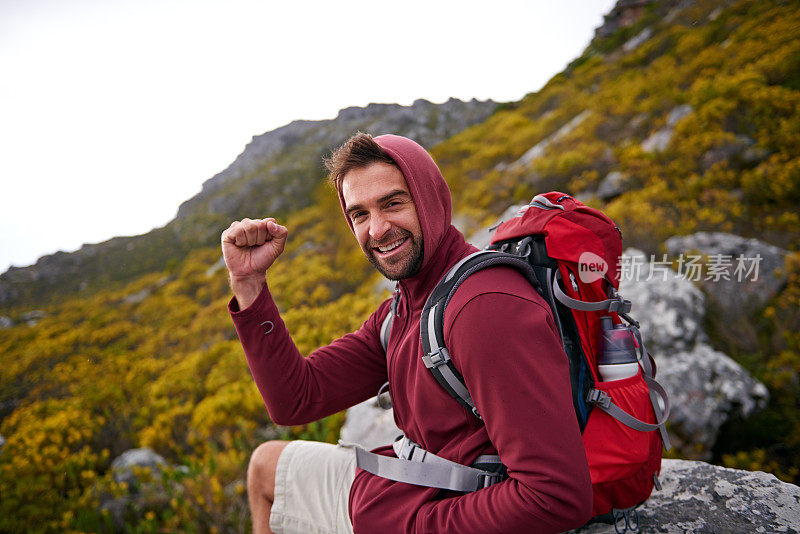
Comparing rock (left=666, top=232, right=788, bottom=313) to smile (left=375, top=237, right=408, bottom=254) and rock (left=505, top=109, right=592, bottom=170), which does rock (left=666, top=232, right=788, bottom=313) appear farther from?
rock (left=505, top=109, right=592, bottom=170)

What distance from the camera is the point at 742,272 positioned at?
12.7 ft

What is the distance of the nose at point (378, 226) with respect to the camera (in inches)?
49.8

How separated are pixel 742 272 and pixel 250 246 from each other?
15.3ft

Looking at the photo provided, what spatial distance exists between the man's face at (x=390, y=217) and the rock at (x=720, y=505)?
1060mm

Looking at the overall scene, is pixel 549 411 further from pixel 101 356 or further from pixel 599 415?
pixel 101 356

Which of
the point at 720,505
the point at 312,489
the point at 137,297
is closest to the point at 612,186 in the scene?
the point at 720,505

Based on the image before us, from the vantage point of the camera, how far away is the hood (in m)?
1.27

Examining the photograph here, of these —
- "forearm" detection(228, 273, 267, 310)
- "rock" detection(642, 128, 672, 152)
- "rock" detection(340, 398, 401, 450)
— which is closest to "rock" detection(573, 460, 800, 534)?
"forearm" detection(228, 273, 267, 310)

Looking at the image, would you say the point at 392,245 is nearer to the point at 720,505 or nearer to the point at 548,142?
the point at 720,505

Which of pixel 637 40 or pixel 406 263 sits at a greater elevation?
pixel 637 40

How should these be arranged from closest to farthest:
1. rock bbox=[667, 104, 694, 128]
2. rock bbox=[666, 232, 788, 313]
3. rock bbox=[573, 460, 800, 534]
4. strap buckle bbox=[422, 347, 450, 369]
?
strap buckle bbox=[422, 347, 450, 369]
rock bbox=[573, 460, 800, 534]
rock bbox=[666, 232, 788, 313]
rock bbox=[667, 104, 694, 128]

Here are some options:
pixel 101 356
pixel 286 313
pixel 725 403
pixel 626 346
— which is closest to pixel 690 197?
pixel 725 403

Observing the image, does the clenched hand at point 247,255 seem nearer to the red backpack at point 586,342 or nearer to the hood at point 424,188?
the hood at point 424,188

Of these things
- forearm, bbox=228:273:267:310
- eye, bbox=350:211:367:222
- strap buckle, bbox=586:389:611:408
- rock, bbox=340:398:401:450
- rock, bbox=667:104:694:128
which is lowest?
rock, bbox=340:398:401:450
